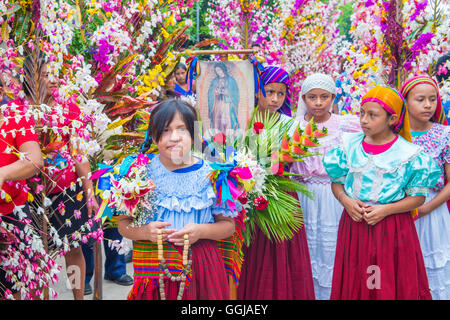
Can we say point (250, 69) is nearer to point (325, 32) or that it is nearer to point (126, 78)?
point (126, 78)

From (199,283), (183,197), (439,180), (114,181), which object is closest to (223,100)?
(183,197)

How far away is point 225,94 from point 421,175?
1.33 m

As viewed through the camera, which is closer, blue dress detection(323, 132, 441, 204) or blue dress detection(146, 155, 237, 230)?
blue dress detection(146, 155, 237, 230)

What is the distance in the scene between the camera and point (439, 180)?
121 inches

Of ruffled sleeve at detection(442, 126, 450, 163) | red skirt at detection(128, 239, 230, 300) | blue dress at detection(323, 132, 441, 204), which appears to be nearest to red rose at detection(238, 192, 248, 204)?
red skirt at detection(128, 239, 230, 300)

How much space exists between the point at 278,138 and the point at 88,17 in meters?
1.80

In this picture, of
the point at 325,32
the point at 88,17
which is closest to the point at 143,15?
the point at 88,17

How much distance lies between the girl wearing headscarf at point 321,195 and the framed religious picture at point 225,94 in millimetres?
577

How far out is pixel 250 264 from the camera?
3.28 m

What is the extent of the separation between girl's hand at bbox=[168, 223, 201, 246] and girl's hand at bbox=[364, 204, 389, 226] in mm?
1028

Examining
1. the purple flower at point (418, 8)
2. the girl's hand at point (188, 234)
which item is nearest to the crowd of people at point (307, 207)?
the girl's hand at point (188, 234)

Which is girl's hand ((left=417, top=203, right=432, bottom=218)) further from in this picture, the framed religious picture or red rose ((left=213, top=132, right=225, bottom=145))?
red rose ((left=213, top=132, right=225, bottom=145))

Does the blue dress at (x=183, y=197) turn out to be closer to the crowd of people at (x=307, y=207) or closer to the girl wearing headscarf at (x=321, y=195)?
the crowd of people at (x=307, y=207)

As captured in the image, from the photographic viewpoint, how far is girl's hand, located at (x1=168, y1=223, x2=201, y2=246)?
2.11 m
